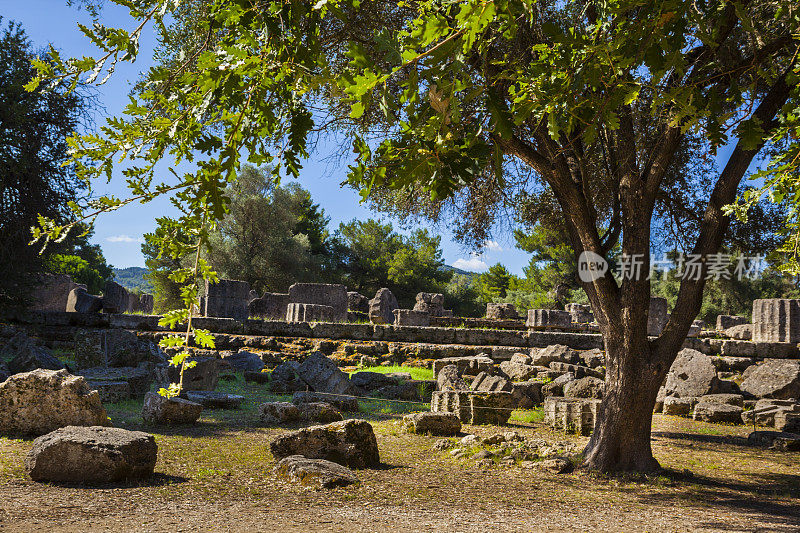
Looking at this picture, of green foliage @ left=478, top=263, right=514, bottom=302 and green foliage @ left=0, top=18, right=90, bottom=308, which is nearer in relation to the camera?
green foliage @ left=0, top=18, right=90, bottom=308

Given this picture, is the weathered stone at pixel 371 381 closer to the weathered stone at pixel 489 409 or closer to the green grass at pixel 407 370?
the green grass at pixel 407 370

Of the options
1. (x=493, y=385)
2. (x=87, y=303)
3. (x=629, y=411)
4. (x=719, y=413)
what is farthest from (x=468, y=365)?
(x=87, y=303)

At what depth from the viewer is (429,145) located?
6.86ft

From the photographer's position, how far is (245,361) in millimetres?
13734

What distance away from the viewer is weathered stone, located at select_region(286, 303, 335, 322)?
18.5m

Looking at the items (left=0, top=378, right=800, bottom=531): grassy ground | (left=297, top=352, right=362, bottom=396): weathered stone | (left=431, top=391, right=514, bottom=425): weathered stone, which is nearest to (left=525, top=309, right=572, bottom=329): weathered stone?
(left=297, top=352, right=362, bottom=396): weathered stone

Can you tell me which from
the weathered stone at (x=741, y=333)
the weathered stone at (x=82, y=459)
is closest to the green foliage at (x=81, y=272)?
the weathered stone at (x=741, y=333)

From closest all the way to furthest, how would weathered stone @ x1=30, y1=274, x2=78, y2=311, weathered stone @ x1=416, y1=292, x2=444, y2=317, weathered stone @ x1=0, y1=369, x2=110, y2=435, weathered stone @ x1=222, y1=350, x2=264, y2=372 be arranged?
weathered stone @ x1=0, y1=369, x2=110, y2=435 < weathered stone @ x1=222, y1=350, x2=264, y2=372 < weathered stone @ x1=30, y1=274, x2=78, y2=311 < weathered stone @ x1=416, y1=292, x2=444, y2=317

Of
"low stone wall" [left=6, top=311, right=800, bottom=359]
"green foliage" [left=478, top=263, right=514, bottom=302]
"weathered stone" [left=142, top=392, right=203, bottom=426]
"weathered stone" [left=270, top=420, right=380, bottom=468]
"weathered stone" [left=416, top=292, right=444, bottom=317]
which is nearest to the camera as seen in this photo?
"weathered stone" [left=270, top=420, right=380, bottom=468]

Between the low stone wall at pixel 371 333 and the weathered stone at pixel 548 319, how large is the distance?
378 cm

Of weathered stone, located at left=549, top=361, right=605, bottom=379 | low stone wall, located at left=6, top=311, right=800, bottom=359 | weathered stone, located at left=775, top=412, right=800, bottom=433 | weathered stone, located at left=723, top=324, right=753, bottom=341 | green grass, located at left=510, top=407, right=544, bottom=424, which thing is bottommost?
green grass, located at left=510, top=407, right=544, bottom=424

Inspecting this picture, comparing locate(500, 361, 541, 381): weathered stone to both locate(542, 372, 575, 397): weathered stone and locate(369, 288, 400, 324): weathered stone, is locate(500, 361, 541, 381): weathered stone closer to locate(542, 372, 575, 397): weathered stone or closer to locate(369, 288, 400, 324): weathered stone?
locate(542, 372, 575, 397): weathered stone

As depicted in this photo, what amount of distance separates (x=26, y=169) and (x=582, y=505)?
1550 centimetres

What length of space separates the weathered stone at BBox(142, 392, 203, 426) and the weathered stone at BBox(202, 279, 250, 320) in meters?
10.8
